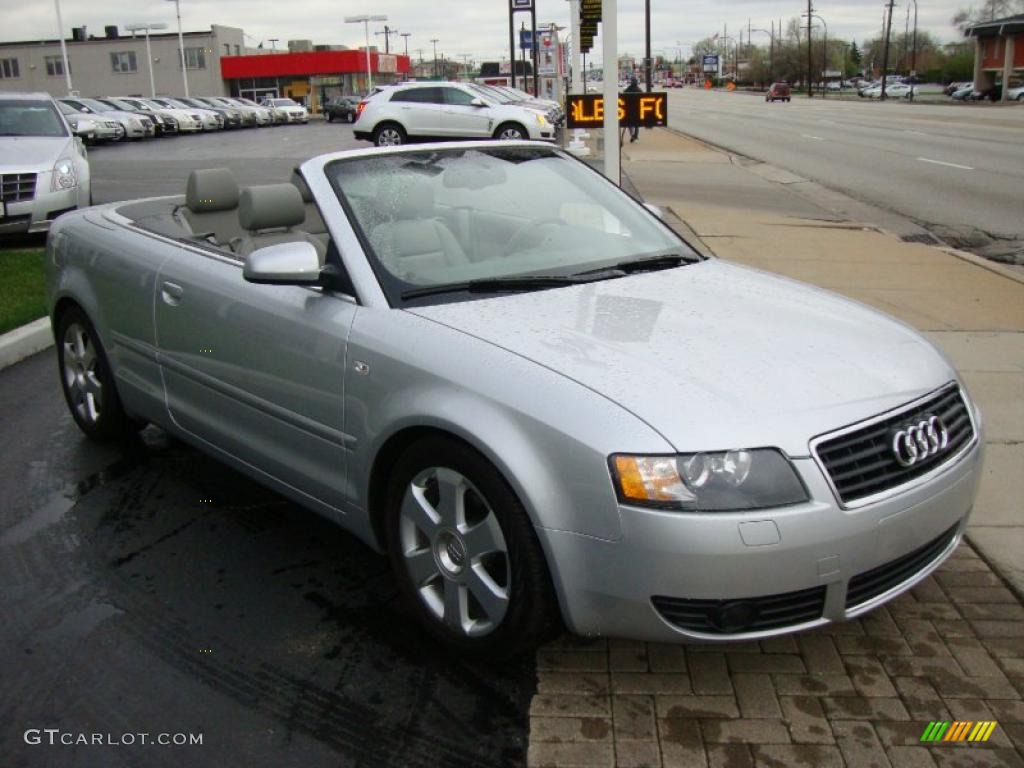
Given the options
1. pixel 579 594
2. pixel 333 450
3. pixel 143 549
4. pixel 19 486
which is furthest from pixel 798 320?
pixel 19 486

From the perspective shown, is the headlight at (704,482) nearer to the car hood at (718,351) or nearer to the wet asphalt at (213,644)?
the car hood at (718,351)

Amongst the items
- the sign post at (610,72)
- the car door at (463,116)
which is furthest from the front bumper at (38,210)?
the car door at (463,116)

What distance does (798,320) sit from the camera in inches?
141

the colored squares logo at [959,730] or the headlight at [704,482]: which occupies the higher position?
the headlight at [704,482]

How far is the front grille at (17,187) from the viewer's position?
39.1 feet

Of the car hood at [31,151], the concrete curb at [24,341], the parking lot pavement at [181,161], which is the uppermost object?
the car hood at [31,151]

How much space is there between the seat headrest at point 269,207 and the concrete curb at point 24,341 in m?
3.28

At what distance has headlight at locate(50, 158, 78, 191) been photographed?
12383mm

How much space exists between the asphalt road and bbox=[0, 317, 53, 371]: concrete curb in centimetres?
983

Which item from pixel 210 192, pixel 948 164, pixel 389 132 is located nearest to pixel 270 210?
Result: pixel 210 192

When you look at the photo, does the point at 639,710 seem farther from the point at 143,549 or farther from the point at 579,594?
the point at 143,549

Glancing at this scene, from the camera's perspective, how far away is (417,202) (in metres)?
4.04

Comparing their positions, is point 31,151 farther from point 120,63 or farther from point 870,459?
point 120,63
